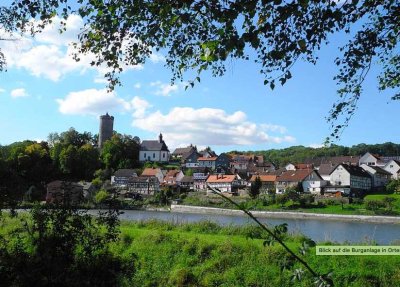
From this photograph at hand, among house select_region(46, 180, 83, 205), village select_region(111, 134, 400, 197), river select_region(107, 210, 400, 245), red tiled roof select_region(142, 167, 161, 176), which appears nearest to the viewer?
house select_region(46, 180, 83, 205)

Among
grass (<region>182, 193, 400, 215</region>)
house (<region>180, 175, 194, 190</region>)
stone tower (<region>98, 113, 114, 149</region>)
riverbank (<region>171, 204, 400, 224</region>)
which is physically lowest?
riverbank (<region>171, 204, 400, 224</region>)

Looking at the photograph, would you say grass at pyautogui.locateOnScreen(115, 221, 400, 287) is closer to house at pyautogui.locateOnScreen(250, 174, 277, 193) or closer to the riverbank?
the riverbank

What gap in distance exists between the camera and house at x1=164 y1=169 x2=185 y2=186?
8194cm

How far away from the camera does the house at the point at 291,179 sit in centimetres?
6822

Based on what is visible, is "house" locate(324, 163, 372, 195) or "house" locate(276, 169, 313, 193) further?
"house" locate(276, 169, 313, 193)

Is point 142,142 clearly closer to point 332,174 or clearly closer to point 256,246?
point 332,174

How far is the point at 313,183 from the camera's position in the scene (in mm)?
67750

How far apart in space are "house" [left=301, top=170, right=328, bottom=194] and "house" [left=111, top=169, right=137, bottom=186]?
31.6 metres

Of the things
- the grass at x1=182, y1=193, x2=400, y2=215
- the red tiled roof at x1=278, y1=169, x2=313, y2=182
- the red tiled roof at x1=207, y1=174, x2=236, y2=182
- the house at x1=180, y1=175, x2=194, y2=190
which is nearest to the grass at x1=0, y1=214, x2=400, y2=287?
the grass at x1=182, y1=193, x2=400, y2=215

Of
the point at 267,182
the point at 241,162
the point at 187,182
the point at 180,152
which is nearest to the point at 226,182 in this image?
the point at 267,182

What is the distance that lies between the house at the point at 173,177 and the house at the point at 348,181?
93.6 feet

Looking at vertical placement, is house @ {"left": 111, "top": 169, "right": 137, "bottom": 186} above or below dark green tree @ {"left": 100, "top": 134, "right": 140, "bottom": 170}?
below

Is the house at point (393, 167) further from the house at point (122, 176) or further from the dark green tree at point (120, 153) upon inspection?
the dark green tree at point (120, 153)

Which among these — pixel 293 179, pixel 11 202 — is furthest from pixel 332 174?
pixel 11 202
